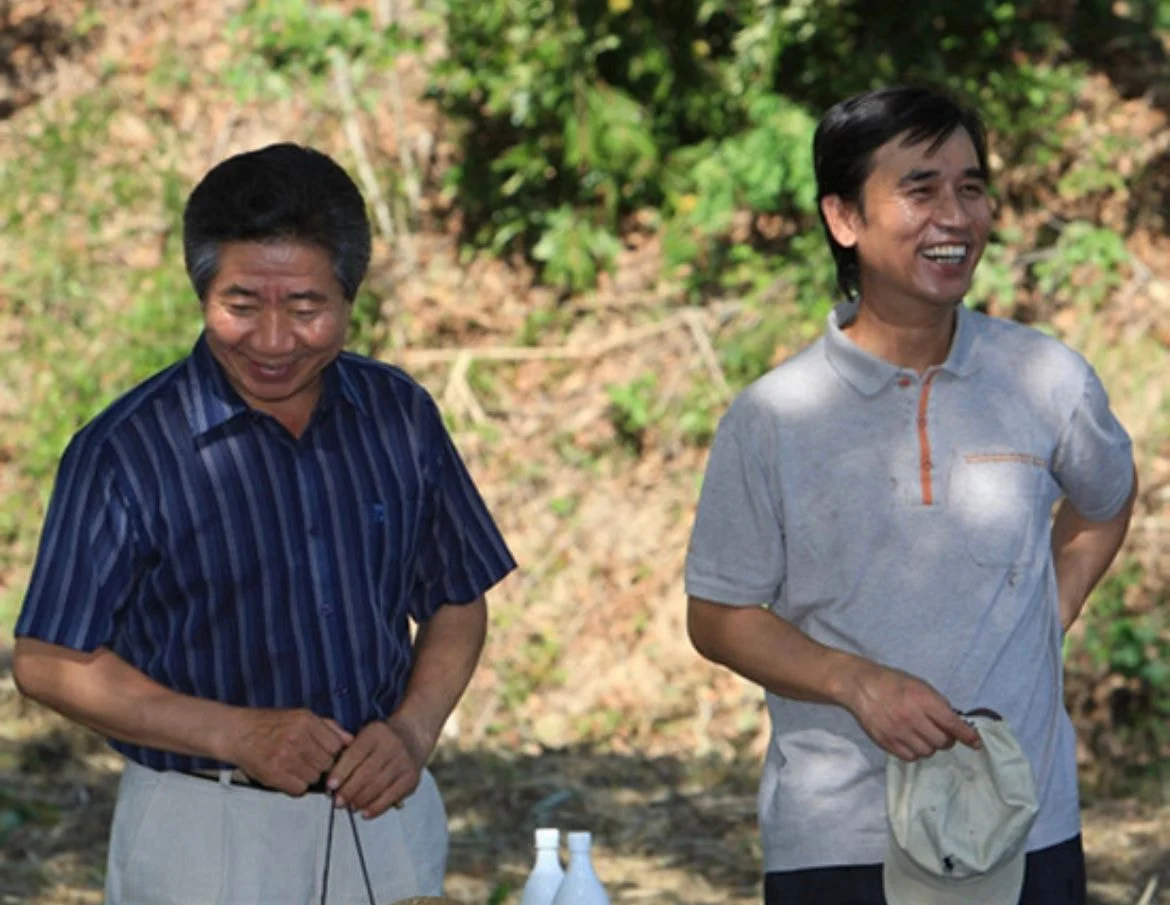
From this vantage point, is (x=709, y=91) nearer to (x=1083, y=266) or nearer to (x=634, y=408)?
(x=634, y=408)

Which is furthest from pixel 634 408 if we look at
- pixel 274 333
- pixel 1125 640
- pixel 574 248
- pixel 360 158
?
pixel 274 333

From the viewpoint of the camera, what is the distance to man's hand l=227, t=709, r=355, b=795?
11.5 feet

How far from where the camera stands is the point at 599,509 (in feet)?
34.9

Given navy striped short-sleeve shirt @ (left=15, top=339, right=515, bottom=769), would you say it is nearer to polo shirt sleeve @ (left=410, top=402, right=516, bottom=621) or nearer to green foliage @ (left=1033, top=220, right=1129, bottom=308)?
polo shirt sleeve @ (left=410, top=402, right=516, bottom=621)

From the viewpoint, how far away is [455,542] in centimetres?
396

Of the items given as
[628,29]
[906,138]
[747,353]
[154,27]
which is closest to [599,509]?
[747,353]

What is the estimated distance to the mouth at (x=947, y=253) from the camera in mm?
4020

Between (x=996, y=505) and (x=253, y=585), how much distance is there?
4.11 feet

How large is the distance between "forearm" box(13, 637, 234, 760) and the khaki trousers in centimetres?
15

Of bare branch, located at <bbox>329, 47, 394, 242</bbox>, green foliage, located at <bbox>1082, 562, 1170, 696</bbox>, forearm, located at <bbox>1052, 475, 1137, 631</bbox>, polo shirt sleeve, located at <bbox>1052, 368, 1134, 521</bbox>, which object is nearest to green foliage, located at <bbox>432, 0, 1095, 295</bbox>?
bare branch, located at <bbox>329, 47, 394, 242</bbox>

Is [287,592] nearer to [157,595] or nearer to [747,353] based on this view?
[157,595]

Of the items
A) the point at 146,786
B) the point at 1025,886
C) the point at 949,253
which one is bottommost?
the point at 1025,886

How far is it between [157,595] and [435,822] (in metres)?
0.62

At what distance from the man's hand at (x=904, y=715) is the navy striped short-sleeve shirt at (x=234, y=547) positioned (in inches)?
29.5
